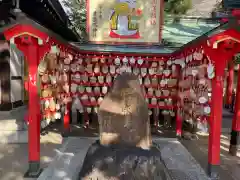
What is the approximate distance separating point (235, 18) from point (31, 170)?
216 inches

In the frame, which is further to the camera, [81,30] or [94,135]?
[81,30]

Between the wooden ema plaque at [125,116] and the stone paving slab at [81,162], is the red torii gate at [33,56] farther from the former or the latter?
the wooden ema plaque at [125,116]

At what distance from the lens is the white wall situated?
8473 mm

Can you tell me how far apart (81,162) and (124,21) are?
212 inches

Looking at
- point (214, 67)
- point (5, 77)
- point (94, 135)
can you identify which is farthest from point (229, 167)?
point (5, 77)

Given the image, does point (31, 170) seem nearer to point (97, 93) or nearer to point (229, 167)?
point (97, 93)

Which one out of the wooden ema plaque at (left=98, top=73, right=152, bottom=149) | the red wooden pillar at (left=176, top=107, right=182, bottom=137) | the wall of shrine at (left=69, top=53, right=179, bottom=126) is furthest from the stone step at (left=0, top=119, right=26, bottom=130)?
the red wooden pillar at (left=176, top=107, right=182, bottom=137)

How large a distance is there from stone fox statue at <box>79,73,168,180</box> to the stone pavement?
2109 mm

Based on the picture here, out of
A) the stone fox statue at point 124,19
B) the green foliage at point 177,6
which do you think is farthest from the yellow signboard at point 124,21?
the green foliage at point 177,6

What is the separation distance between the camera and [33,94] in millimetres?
5082

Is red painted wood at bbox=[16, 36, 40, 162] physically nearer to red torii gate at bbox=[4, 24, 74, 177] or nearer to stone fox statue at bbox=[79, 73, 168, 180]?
red torii gate at bbox=[4, 24, 74, 177]

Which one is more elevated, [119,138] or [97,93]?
[97,93]

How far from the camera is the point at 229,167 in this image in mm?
5777

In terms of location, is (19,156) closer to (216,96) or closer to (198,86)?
(198,86)
